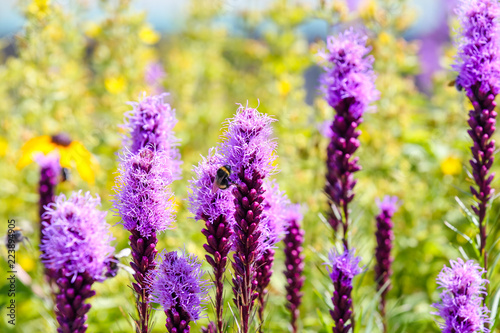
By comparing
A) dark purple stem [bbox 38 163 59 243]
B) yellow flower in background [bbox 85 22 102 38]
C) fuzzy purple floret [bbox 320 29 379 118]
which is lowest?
dark purple stem [bbox 38 163 59 243]

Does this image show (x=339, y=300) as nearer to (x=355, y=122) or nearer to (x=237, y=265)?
(x=237, y=265)

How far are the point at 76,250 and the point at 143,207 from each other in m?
0.30

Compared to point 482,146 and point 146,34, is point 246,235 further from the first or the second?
point 146,34

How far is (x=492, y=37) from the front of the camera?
2.42m

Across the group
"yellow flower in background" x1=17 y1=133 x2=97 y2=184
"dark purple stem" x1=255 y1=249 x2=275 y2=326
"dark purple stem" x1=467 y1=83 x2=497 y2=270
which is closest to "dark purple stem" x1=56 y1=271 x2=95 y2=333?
"dark purple stem" x1=255 y1=249 x2=275 y2=326

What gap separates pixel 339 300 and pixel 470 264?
0.64m

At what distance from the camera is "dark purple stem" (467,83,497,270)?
2.53m

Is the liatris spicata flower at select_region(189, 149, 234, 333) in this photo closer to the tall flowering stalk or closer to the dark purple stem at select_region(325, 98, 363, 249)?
the tall flowering stalk

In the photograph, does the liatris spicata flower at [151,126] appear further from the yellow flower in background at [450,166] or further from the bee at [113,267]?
the yellow flower in background at [450,166]

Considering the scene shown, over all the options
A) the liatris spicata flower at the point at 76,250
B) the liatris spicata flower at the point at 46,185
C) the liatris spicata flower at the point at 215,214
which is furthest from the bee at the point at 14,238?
the liatris spicata flower at the point at 215,214

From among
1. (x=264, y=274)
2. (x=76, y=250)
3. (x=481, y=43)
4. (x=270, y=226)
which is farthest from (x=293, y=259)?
(x=481, y=43)

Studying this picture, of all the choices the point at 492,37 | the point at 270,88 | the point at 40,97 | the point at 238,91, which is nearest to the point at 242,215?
the point at 492,37

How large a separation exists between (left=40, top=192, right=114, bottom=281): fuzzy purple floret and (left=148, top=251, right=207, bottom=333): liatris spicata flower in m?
0.23

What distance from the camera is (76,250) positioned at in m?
1.83
